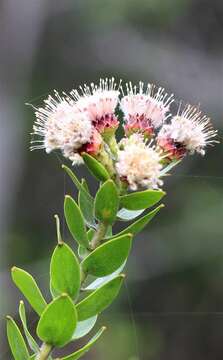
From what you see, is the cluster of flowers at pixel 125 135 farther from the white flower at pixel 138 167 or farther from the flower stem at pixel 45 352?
the flower stem at pixel 45 352

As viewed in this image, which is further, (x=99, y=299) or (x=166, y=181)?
(x=166, y=181)

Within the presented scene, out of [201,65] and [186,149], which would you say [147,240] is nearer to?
[201,65]

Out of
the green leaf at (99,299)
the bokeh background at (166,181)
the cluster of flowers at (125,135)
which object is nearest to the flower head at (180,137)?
the cluster of flowers at (125,135)

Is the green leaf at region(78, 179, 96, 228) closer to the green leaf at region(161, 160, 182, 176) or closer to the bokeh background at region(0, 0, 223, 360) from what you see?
the green leaf at region(161, 160, 182, 176)

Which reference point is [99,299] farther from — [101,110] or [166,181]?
[166,181]

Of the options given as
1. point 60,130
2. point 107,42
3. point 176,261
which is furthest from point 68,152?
point 107,42

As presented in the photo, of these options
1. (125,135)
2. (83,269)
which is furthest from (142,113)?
(83,269)
